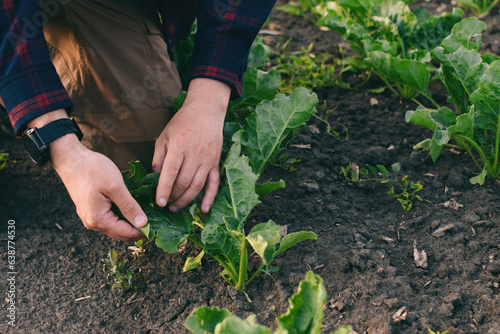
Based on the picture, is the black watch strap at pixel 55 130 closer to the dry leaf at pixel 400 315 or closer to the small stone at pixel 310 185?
the small stone at pixel 310 185

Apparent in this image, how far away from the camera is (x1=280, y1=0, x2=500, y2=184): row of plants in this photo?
2.02m

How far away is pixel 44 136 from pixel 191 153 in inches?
20.5

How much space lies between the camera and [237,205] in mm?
1807

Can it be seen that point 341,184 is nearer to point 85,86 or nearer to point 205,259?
point 205,259

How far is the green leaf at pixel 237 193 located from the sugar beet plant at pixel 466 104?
2.52ft

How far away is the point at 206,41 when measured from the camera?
6.77ft

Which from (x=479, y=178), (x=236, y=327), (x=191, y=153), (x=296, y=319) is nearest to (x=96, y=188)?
(x=191, y=153)

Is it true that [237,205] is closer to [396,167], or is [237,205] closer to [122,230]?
[122,230]

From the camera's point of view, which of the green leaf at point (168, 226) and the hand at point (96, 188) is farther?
the green leaf at point (168, 226)

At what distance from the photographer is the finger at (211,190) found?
5.99 feet

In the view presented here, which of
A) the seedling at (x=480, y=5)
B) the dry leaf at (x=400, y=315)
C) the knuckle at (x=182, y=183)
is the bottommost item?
the dry leaf at (x=400, y=315)

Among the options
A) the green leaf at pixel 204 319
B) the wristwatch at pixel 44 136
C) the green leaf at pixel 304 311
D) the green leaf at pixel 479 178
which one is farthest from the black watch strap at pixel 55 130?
the green leaf at pixel 479 178

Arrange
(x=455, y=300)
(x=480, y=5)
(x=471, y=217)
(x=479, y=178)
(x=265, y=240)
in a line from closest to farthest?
(x=265, y=240) < (x=455, y=300) < (x=471, y=217) < (x=479, y=178) < (x=480, y=5)

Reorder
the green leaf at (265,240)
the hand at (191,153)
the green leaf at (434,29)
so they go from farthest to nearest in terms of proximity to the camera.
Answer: the green leaf at (434,29), the hand at (191,153), the green leaf at (265,240)
